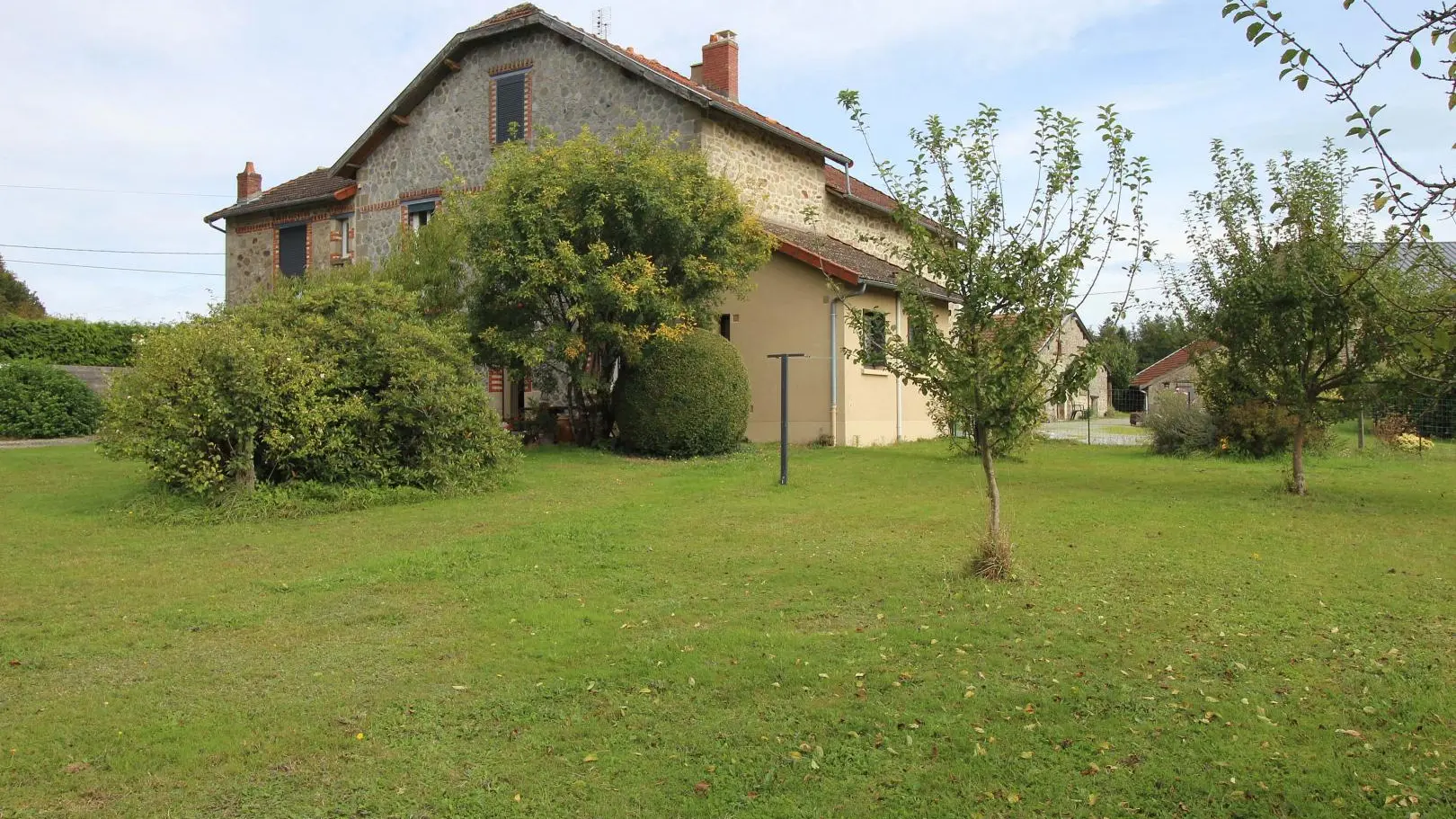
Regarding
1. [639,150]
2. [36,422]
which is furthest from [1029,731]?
[36,422]

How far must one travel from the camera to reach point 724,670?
Result: 508 centimetres

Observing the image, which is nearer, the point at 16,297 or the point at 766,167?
the point at 766,167

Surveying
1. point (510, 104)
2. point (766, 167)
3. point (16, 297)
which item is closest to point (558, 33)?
point (510, 104)

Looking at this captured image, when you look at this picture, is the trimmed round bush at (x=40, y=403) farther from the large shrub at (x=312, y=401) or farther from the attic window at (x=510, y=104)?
the large shrub at (x=312, y=401)

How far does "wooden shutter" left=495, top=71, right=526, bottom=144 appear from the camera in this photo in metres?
21.5

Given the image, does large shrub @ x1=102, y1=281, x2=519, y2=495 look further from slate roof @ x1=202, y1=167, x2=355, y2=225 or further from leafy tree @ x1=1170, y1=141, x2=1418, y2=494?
slate roof @ x1=202, y1=167, x2=355, y2=225

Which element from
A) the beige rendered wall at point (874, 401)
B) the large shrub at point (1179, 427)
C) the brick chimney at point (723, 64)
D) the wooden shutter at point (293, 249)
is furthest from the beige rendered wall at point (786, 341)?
the wooden shutter at point (293, 249)

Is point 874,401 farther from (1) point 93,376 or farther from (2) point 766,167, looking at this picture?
(1) point 93,376

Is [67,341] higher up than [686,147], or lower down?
lower down

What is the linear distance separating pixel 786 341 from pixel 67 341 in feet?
62.8

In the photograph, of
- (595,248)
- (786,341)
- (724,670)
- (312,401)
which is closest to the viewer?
(724,670)

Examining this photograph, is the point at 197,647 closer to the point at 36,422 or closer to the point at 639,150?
the point at 639,150

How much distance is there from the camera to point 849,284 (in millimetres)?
17484

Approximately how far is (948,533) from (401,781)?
6.19 meters
